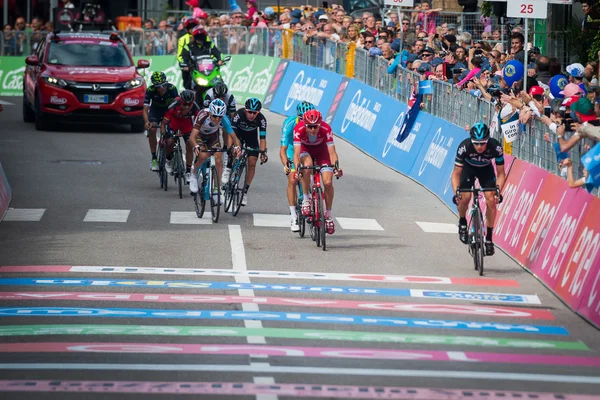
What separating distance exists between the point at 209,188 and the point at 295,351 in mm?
8234

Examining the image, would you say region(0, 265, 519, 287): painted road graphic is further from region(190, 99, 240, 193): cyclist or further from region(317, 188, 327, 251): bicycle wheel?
region(190, 99, 240, 193): cyclist

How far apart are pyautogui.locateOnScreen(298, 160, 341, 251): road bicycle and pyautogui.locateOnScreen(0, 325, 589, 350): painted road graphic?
4.91 metres

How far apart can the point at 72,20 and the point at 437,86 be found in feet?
76.4

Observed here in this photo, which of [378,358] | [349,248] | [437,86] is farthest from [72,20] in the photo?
[378,358]

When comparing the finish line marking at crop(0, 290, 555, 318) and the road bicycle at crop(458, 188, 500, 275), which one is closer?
the finish line marking at crop(0, 290, 555, 318)

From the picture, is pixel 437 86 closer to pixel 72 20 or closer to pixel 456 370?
pixel 456 370

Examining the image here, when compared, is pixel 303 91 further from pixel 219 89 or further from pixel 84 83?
pixel 219 89

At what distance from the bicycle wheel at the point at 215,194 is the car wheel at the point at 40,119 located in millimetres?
12136

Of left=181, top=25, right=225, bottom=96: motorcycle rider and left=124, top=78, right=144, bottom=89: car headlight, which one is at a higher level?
left=181, top=25, right=225, bottom=96: motorcycle rider

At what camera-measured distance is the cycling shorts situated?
16.1 meters

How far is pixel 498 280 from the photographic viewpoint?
600 inches

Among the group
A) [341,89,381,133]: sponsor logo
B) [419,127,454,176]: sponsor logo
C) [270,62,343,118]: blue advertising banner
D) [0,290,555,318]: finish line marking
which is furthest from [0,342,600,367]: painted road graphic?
[270,62,343,118]: blue advertising banner

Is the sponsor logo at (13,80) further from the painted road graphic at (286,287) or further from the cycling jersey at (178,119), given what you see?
the painted road graphic at (286,287)

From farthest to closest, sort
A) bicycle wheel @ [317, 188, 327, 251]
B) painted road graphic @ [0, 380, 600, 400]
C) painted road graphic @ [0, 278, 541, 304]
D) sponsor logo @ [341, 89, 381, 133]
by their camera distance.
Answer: sponsor logo @ [341, 89, 381, 133], bicycle wheel @ [317, 188, 327, 251], painted road graphic @ [0, 278, 541, 304], painted road graphic @ [0, 380, 600, 400]
